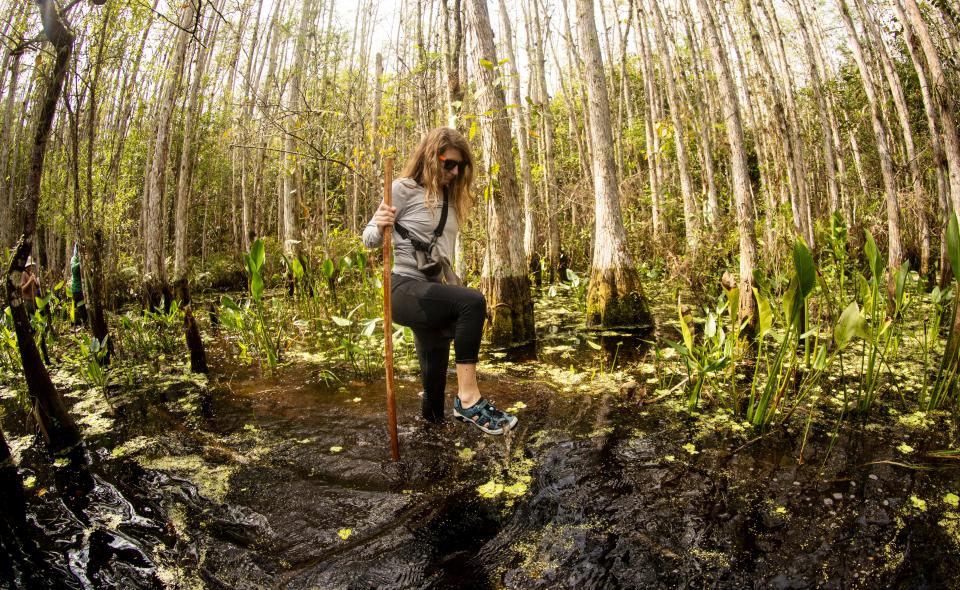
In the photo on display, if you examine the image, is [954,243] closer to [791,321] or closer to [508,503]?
[791,321]

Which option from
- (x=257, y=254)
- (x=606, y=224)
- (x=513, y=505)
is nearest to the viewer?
(x=513, y=505)

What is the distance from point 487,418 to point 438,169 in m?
1.25

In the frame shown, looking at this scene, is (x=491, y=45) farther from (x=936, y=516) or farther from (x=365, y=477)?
(x=936, y=516)

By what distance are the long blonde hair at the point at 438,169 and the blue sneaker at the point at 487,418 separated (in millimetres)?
981

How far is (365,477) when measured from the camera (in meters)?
2.32

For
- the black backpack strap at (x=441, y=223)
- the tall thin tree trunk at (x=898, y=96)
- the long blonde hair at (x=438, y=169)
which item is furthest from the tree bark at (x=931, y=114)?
the black backpack strap at (x=441, y=223)

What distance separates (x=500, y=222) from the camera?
192 inches

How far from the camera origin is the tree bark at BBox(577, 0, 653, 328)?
550 centimetres

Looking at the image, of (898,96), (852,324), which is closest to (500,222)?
(852,324)

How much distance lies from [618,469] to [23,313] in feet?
9.72

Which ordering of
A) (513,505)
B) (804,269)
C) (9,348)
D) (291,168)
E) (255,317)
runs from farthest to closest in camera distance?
(291,168) → (255,317) → (9,348) → (804,269) → (513,505)

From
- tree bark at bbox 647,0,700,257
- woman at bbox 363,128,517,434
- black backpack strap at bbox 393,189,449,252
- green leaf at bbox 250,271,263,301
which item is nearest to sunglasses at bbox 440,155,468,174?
woman at bbox 363,128,517,434

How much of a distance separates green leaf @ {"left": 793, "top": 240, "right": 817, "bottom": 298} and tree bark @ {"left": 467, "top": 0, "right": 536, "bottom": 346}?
2.69m

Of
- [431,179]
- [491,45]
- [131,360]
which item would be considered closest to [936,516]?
[431,179]
